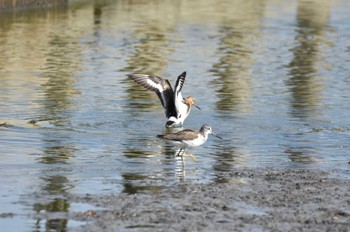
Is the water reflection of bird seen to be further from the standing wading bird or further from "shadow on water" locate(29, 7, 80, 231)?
the standing wading bird

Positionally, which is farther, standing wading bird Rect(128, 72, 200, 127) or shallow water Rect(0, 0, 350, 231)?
standing wading bird Rect(128, 72, 200, 127)

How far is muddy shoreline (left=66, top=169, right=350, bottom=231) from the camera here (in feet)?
36.3

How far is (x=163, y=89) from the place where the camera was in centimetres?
1955

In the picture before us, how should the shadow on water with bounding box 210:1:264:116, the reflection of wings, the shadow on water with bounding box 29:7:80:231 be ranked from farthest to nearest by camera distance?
the shadow on water with bounding box 210:1:264:116 < the reflection of wings < the shadow on water with bounding box 29:7:80:231

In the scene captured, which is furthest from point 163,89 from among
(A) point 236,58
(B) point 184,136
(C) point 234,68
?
(A) point 236,58

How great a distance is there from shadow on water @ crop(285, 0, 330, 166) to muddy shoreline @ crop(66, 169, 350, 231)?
7.81 feet

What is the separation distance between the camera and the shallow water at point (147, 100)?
1409cm

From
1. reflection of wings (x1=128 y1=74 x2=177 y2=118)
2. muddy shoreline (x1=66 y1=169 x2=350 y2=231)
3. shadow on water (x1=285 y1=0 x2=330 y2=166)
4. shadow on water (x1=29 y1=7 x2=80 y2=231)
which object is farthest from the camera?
reflection of wings (x1=128 y1=74 x2=177 y2=118)

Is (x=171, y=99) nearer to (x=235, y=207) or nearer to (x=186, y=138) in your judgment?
(x=186, y=138)

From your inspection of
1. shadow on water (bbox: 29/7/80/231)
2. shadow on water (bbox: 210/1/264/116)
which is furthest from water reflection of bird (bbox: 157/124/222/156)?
shadow on water (bbox: 210/1/264/116)

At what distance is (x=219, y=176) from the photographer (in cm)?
1405

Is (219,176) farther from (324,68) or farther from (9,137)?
(324,68)

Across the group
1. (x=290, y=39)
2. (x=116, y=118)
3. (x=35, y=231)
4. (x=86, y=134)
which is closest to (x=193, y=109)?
(x=116, y=118)

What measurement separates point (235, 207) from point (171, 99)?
24.8 feet
